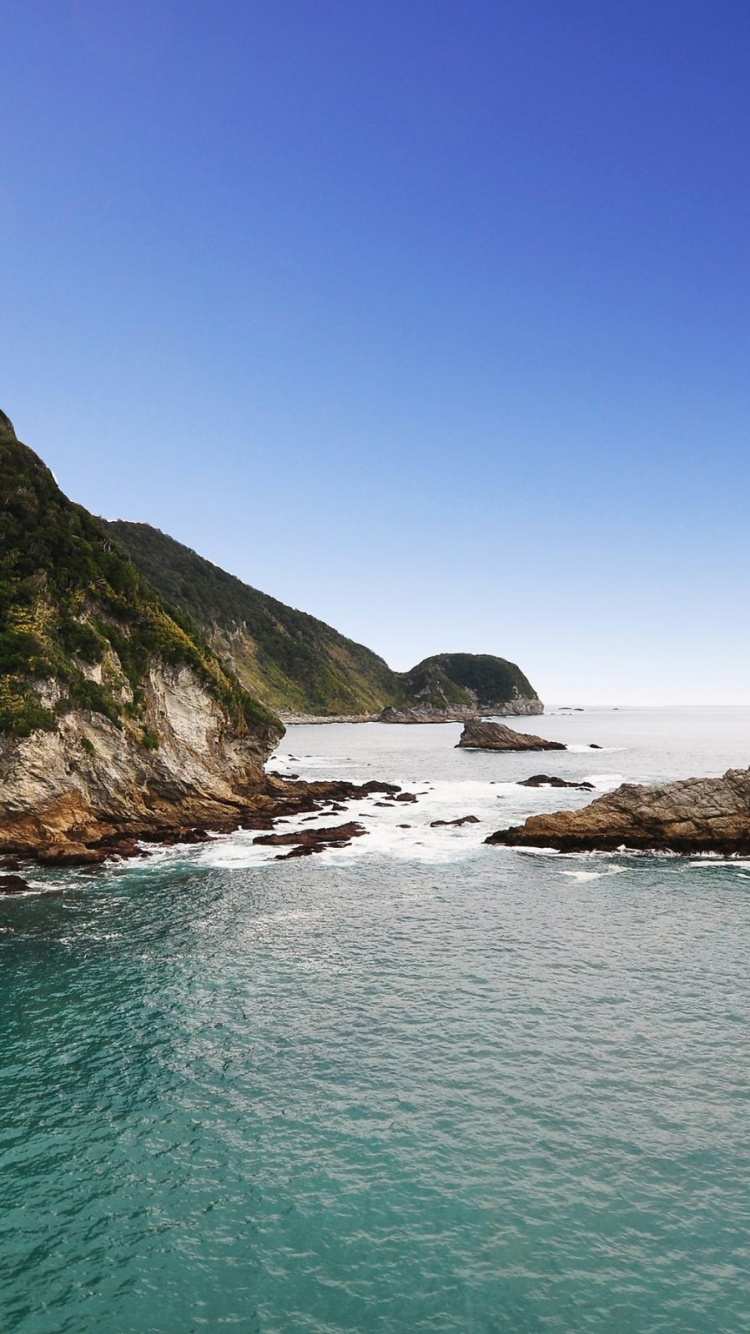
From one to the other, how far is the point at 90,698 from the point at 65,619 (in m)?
8.14

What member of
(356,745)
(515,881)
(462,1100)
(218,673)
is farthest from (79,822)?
(356,745)

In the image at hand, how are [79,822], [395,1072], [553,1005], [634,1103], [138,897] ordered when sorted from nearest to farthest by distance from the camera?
[634,1103] < [395,1072] < [553,1005] < [138,897] < [79,822]

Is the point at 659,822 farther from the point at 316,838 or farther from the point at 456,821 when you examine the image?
the point at 316,838

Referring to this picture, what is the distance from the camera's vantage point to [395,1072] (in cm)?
2225

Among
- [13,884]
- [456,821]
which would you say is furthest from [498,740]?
[13,884]

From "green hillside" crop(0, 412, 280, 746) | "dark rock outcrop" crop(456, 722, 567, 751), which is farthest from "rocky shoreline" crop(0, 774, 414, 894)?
"dark rock outcrop" crop(456, 722, 567, 751)

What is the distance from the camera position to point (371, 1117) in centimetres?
1992

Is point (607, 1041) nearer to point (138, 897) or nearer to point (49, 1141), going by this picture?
point (49, 1141)

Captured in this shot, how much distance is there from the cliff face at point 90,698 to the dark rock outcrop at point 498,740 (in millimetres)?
108586

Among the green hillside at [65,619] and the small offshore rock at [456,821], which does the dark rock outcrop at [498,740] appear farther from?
the green hillside at [65,619]

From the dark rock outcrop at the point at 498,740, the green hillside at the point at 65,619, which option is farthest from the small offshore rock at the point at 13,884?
the dark rock outcrop at the point at 498,740

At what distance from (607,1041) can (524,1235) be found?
9.91 m

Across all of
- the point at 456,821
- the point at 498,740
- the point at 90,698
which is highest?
the point at 90,698

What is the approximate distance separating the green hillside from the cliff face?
0.40 ft
